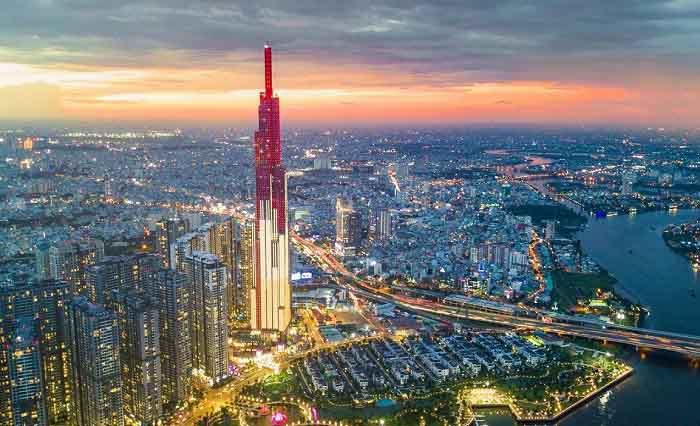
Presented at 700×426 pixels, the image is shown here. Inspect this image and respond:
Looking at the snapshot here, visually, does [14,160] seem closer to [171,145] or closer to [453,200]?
[171,145]

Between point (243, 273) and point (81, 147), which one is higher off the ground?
point (81, 147)

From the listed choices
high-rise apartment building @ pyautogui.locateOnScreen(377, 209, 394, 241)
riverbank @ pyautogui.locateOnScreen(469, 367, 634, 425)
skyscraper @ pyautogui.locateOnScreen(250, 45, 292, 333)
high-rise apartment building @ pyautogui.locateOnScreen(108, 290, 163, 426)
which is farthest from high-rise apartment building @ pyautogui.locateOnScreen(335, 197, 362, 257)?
high-rise apartment building @ pyautogui.locateOnScreen(108, 290, 163, 426)

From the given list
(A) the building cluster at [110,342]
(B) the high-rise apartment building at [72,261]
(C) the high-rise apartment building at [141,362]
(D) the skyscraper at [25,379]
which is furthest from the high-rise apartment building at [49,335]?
(B) the high-rise apartment building at [72,261]

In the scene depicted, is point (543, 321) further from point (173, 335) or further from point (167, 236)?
point (167, 236)

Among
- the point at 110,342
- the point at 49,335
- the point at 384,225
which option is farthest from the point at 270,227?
the point at 384,225

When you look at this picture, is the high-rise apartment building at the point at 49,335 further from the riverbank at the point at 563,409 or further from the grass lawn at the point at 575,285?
the grass lawn at the point at 575,285

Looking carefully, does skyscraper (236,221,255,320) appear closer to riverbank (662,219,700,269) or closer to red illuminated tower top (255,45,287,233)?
red illuminated tower top (255,45,287,233)

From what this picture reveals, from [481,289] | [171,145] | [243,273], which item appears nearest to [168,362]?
[243,273]
